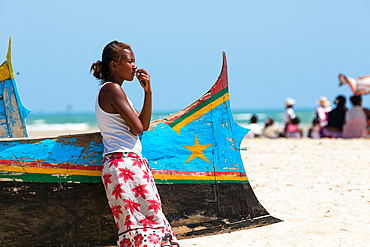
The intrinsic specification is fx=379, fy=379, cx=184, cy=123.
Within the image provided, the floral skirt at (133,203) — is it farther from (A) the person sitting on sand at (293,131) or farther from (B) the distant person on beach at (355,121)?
(A) the person sitting on sand at (293,131)

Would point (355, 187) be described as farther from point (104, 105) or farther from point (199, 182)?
point (104, 105)

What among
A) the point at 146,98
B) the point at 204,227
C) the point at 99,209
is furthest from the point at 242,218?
the point at 146,98

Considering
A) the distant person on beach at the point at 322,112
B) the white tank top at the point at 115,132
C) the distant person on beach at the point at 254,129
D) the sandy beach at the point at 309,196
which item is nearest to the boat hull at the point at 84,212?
the sandy beach at the point at 309,196

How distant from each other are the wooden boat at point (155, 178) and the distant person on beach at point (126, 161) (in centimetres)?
27

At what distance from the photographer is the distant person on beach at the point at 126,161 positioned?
2.41 m

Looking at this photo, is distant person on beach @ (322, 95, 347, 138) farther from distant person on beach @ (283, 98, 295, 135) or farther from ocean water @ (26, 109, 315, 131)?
ocean water @ (26, 109, 315, 131)

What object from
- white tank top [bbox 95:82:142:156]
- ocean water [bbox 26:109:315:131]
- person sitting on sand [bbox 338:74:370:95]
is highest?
white tank top [bbox 95:82:142:156]

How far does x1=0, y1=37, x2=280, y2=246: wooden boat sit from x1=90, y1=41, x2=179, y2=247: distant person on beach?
0.90 feet

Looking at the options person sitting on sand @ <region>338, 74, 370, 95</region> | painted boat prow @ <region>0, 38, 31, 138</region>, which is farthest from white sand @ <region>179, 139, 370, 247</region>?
painted boat prow @ <region>0, 38, 31, 138</region>

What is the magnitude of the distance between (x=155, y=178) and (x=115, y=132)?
549mm

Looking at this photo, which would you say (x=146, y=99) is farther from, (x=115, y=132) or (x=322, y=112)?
(x=322, y=112)

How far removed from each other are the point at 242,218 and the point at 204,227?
0.38 m

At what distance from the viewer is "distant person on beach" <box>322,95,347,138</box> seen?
10.2 metres

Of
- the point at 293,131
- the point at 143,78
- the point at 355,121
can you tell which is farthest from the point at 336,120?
the point at 143,78
